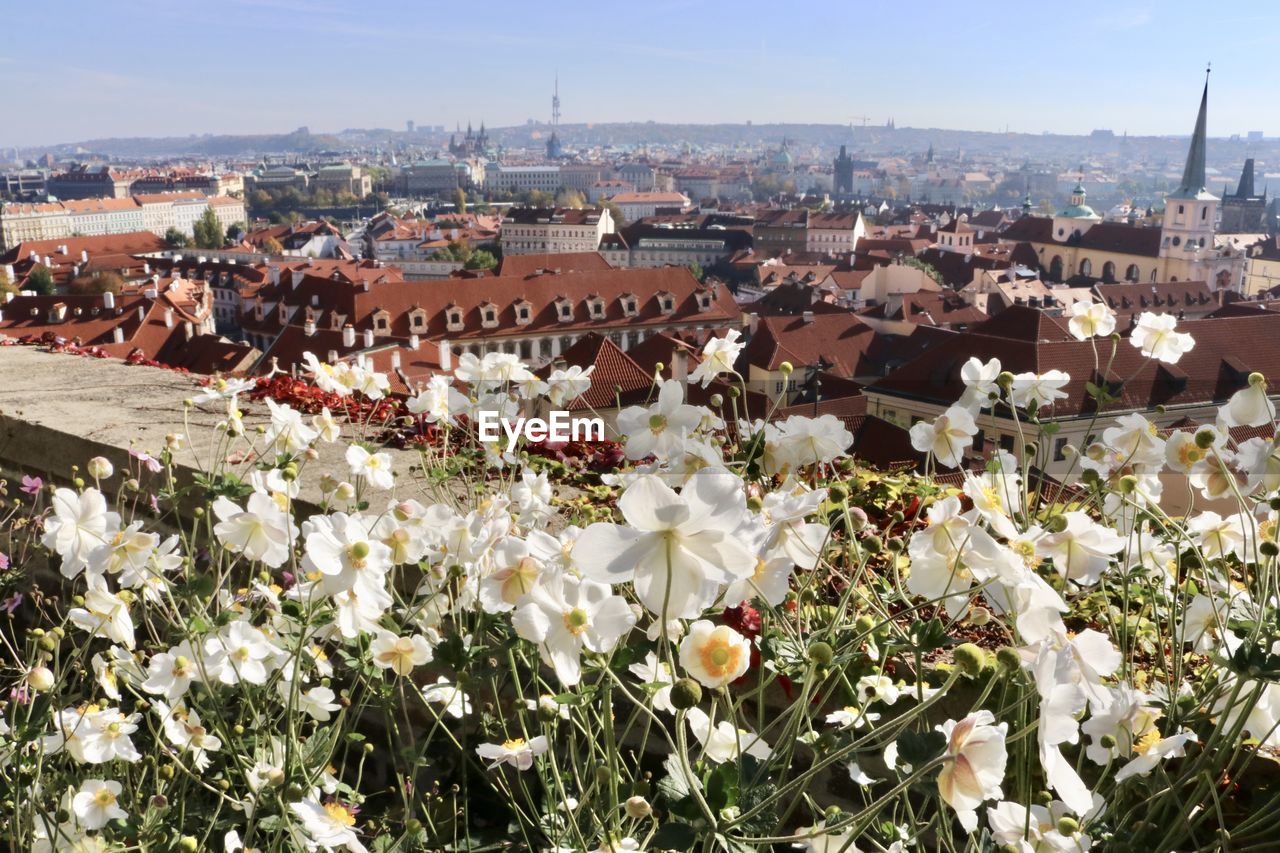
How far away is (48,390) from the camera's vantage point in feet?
11.1

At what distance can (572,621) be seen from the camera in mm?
982

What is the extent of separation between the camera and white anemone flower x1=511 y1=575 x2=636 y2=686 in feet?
3.19

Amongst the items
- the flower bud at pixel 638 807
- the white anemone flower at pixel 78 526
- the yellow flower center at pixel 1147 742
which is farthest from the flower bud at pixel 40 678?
the yellow flower center at pixel 1147 742

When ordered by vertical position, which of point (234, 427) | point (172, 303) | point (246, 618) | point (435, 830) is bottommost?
→ point (172, 303)

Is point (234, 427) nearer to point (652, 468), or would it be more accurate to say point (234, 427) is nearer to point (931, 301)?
point (652, 468)

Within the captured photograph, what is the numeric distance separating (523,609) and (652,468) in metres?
0.39

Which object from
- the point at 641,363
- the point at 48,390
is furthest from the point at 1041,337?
the point at 48,390

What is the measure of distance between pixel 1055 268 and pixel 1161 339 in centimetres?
5553

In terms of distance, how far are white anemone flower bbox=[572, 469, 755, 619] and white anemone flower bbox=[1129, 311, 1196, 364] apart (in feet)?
3.22

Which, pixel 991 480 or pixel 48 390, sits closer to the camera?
pixel 991 480

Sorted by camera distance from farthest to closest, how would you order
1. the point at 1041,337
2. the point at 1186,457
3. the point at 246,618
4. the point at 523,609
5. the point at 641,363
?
the point at 1041,337 → the point at 641,363 → the point at 246,618 → the point at 1186,457 → the point at 523,609

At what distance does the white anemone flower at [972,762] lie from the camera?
777 mm

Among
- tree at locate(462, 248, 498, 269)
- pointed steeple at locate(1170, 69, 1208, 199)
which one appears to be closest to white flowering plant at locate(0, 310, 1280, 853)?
tree at locate(462, 248, 498, 269)

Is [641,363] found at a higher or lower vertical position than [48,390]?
lower
